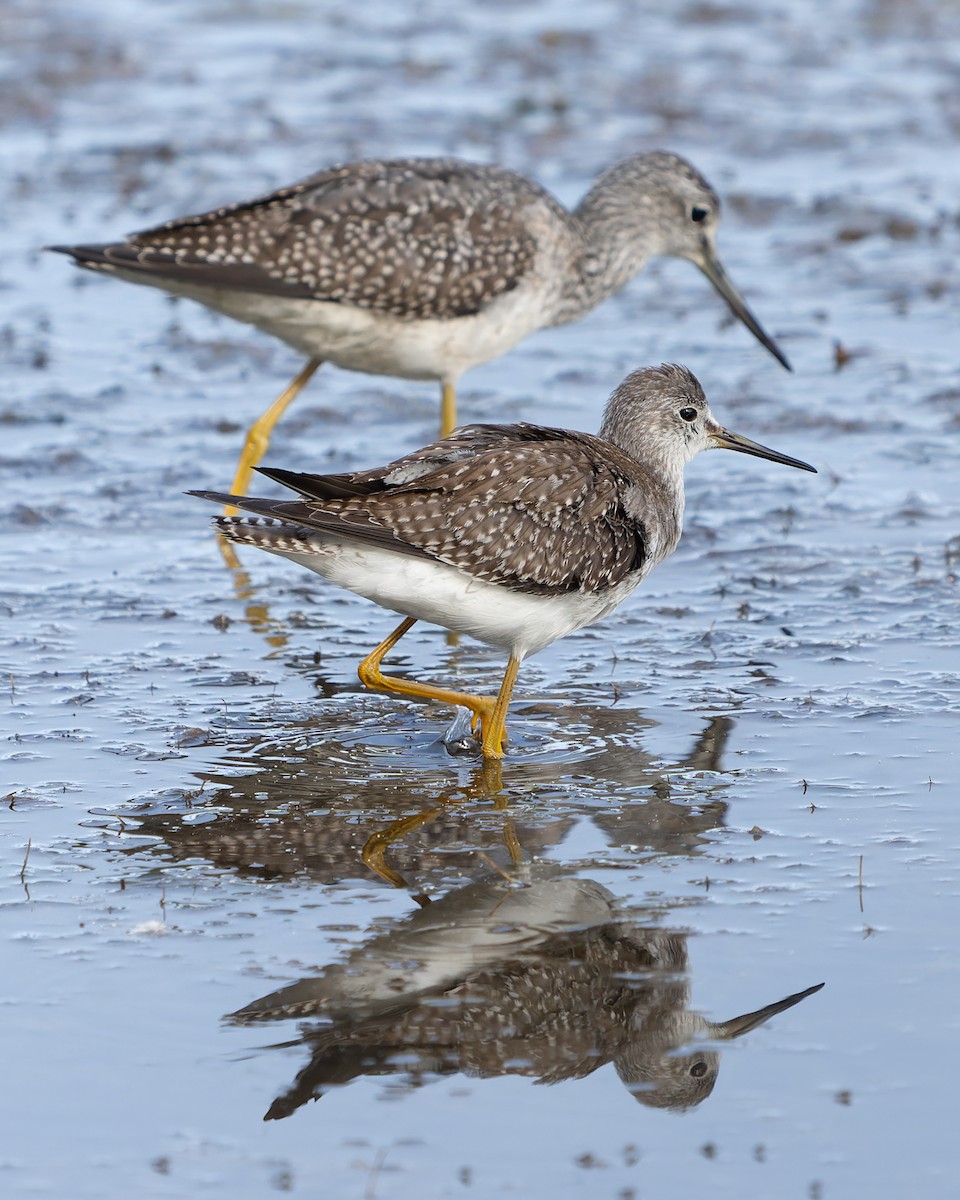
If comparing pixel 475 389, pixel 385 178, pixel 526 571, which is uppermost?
pixel 385 178

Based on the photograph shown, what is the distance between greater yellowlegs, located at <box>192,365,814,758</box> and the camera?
616 cm

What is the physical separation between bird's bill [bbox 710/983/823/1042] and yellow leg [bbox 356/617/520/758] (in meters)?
1.89

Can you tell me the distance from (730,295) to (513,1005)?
6.78 metres

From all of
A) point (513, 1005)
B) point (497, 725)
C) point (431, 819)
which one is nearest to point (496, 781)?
point (497, 725)

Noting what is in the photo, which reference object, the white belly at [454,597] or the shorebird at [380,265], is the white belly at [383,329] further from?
the white belly at [454,597]

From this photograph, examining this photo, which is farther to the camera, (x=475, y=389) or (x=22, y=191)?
(x=22, y=191)

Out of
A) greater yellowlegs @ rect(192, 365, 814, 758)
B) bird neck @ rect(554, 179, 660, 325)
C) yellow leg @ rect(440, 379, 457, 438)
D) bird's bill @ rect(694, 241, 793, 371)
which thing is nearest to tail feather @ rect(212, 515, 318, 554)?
greater yellowlegs @ rect(192, 365, 814, 758)

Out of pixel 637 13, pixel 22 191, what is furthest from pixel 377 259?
pixel 637 13

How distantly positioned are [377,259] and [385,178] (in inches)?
20.2

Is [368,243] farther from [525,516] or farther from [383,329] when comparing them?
[525,516]

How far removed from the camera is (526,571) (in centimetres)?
636

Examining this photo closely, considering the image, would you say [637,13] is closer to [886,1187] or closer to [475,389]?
[475,389]

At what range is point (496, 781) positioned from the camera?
6230 mm

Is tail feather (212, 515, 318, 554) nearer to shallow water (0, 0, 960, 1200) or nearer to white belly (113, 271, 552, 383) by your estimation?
shallow water (0, 0, 960, 1200)
